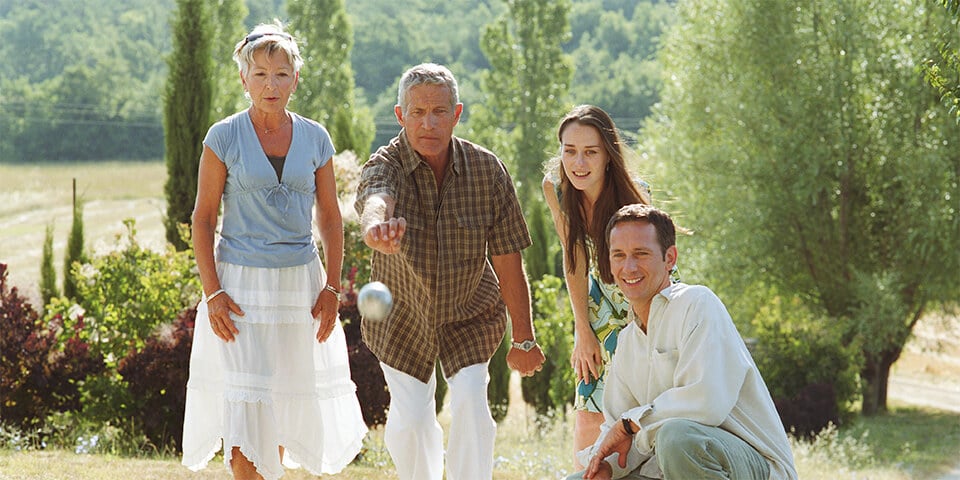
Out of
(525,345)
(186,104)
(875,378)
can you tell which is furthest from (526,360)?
(875,378)

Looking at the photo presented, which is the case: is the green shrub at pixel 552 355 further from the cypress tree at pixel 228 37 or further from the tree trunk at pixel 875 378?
the cypress tree at pixel 228 37

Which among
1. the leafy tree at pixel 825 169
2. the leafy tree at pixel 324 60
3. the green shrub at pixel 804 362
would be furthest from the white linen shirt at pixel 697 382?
the leafy tree at pixel 324 60

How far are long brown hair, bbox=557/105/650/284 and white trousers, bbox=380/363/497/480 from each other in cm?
64

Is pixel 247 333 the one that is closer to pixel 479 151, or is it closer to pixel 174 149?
pixel 479 151

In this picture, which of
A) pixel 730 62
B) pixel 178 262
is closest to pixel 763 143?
pixel 730 62

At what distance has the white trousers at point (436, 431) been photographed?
4.05 m

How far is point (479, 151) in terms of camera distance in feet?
13.7

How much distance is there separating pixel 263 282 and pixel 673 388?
157 cm

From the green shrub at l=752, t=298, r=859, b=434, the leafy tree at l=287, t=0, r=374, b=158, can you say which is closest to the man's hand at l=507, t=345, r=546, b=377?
the green shrub at l=752, t=298, r=859, b=434

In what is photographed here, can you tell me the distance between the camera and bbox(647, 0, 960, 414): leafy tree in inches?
688

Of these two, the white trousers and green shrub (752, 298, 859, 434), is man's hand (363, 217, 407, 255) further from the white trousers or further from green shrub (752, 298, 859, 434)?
green shrub (752, 298, 859, 434)

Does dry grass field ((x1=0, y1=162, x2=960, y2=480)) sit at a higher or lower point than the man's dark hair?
lower

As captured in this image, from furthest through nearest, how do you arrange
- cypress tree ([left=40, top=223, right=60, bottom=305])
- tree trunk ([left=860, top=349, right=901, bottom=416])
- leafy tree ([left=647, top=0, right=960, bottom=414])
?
tree trunk ([left=860, top=349, right=901, bottom=416]) < leafy tree ([left=647, top=0, right=960, bottom=414]) < cypress tree ([left=40, top=223, right=60, bottom=305])

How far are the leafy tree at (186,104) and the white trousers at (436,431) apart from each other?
9.71 m
